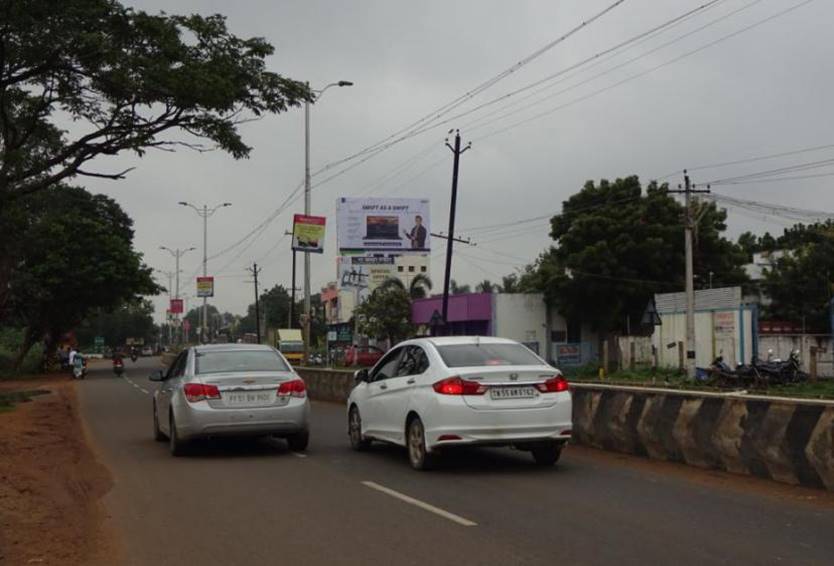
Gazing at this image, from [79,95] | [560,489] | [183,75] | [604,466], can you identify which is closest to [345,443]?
[604,466]

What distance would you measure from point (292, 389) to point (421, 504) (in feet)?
14.2

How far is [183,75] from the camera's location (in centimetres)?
2095

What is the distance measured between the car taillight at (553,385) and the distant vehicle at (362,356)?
149 ft

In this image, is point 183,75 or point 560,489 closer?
point 560,489

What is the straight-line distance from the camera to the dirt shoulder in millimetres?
6859

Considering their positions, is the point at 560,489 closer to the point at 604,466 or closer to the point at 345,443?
the point at 604,466

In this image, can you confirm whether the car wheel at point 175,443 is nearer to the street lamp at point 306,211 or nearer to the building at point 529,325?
the street lamp at point 306,211

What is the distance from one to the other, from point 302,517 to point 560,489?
293 cm

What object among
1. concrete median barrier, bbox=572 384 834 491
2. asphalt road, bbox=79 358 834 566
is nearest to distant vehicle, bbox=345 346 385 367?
concrete median barrier, bbox=572 384 834 491

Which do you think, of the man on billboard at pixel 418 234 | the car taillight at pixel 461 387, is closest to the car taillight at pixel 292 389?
the car taillight at pixel 461 387

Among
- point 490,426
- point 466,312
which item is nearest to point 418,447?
point 490,426

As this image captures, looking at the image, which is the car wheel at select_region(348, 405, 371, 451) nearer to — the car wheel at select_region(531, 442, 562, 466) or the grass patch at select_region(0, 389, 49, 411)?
the car wheel at select_region(531, 442, 562, 466)

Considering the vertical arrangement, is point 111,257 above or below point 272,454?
above

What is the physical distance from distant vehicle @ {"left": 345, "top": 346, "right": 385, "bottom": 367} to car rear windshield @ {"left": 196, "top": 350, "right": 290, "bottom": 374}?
42.7 meters
